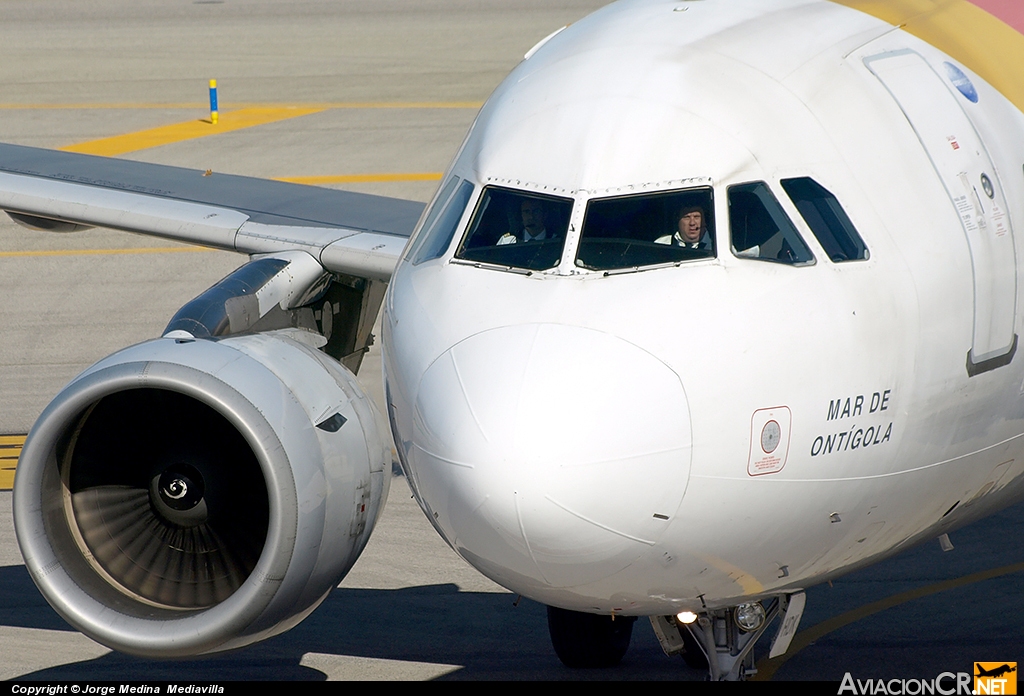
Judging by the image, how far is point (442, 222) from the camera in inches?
311

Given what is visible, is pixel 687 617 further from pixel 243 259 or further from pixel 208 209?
pixel 243 259

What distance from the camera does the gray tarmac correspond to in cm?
1128

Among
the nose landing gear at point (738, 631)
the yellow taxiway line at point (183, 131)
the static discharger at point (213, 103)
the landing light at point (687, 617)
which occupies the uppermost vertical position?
the landing light at point (687, 617)

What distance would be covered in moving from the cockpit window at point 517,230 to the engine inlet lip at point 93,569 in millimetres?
1949

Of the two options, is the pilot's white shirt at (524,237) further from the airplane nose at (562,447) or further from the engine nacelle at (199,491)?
the engine nacelle at (199,491)

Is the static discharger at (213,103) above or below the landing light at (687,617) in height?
below

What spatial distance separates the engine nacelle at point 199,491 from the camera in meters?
8.65

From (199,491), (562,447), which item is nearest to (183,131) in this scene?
(199,491)

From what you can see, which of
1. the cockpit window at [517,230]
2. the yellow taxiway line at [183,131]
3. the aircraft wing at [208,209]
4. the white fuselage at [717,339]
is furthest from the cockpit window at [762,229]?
the yellow taxiway line at [183,131]

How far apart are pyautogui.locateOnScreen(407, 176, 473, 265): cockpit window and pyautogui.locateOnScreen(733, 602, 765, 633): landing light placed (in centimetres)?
261

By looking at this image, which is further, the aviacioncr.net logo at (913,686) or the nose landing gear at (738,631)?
the aviacioncr.net logo at (913,686)

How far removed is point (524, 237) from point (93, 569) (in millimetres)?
3804

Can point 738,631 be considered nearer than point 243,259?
Yes

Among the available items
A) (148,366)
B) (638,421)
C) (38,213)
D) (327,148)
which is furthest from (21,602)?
(327,148)
